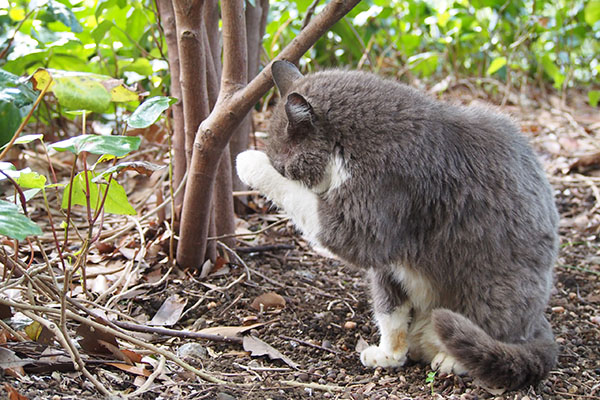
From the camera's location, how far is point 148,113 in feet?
7.26

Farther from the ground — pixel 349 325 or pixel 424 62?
pixel 424 62

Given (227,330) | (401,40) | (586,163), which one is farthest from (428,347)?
(401,40)

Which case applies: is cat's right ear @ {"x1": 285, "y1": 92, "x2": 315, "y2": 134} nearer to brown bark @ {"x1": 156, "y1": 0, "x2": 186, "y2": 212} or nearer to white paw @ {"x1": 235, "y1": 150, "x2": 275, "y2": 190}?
white paw @ {"x1": 235, "y1": 150, "x2": 275, "y2": 190}

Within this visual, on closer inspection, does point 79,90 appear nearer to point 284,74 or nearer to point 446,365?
point 284,74

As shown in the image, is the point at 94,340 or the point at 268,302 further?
the point at 268,302

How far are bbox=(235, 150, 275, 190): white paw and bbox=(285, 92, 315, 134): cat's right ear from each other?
0.73 ft

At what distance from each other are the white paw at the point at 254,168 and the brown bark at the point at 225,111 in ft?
0.38

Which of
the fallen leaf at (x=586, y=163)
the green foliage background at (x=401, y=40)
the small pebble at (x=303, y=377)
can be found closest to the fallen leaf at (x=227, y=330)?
the small pebble at (x=303, y=377)

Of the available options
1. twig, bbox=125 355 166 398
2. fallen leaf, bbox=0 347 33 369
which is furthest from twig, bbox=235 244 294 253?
fallen leaf, bbox=0 347 33 369

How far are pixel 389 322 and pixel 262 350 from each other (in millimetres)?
567

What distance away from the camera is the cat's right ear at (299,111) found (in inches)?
97.0

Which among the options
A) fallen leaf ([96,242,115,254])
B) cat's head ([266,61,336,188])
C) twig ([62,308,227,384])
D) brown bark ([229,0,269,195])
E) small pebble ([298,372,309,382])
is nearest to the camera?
twig ([62,308,227,384])

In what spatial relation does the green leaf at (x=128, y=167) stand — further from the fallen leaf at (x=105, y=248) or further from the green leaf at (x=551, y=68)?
the green leaf at (x=551, y=68)

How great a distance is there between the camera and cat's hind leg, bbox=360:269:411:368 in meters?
2.65
